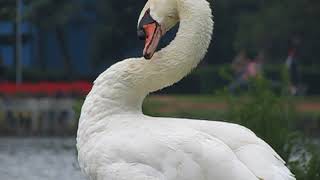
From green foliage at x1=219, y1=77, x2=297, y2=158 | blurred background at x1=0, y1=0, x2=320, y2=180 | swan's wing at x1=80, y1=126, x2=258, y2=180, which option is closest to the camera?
swan's wing at x1=80, y1=126, x2=258, y2=180

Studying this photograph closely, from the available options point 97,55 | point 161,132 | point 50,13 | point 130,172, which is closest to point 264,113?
point 161,132

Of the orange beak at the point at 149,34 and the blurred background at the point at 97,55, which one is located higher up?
the orange beak at the point at 149,34

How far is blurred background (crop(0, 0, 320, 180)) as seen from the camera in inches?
1017

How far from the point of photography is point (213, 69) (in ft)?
115

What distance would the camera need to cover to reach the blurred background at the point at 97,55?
84.8 feet

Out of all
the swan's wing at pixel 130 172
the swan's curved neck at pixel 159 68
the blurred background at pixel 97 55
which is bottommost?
the blurred background at pixel 97 55

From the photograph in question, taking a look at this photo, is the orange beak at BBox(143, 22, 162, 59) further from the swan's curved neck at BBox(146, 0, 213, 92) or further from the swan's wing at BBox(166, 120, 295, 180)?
the swan's wing at BBox(166, 120, 295, 180)

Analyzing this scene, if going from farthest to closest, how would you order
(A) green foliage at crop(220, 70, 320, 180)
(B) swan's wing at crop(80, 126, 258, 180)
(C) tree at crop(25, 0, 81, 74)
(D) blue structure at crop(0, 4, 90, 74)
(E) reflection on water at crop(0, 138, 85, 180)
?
(D) blue structure at crop(0, 4, 90, 74)
(C) tree at crop(25, 0, 81, 74)
(E) reflection on water at crop(0, 138, 85, 180)
(A) green foliage at crop(220, 70, 320, 180)
(B) swan's wing at crop(80, 126, 258, 180)

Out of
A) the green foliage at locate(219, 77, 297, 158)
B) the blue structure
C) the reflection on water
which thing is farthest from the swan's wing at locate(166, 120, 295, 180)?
the blue structure

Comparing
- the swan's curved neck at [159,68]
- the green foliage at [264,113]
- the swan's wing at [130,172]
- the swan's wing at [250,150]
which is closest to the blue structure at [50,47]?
the green foliage at [264,113]

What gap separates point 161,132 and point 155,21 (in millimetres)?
484

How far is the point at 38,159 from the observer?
19219 millimetres

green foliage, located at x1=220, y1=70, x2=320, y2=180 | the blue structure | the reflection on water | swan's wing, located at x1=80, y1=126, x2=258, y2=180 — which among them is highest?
swan's wing, located at x1=80, y1=126, x2=258, y2=180

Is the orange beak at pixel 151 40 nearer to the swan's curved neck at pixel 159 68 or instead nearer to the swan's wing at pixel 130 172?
the swan's curved neck at pixel 159 68
